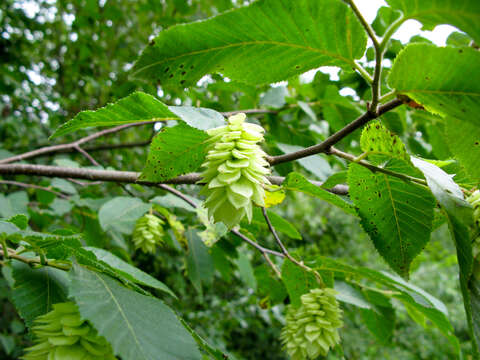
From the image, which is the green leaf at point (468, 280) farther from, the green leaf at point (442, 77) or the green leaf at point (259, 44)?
the green leaf at point (259, 44)

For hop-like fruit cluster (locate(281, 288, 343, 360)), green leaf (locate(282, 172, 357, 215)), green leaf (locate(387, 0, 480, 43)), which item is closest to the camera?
green leaf (locate(387, 0, 480, 43))

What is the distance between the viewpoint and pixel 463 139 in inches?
25.8

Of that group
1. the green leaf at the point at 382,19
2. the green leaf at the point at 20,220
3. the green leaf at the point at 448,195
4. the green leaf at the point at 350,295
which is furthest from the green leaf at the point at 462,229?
the green leaf at the point at 382,19

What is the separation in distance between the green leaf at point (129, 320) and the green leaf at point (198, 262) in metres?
1.08

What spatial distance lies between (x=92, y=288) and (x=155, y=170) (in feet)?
1.19

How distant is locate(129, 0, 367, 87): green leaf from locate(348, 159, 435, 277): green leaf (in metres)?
0.26

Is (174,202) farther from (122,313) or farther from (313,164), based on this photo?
(122,313)

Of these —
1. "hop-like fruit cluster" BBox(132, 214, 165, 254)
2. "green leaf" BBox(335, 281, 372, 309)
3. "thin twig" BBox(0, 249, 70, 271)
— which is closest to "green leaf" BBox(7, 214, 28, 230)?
"thin twig" BBox(0, 249, 70, 271)

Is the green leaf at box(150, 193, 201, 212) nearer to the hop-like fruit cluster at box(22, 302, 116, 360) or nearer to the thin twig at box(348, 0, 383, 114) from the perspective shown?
the hop-like fruit cluster at box(22, 302, 116, 360)

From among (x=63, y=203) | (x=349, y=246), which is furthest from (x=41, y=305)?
(x=349, y=246)

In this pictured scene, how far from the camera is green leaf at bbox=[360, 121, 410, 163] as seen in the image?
67cm

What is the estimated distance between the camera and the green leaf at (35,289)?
2.52 ft

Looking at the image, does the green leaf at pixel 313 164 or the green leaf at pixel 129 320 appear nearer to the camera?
the green leaf at pixel 129 320

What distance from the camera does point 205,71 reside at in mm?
789
